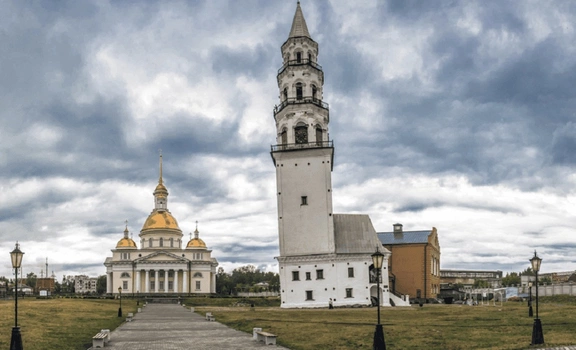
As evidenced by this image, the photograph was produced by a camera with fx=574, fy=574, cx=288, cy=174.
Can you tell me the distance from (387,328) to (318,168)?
28.8m

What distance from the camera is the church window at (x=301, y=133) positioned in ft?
181

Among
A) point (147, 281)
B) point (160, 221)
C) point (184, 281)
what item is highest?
point (160, 221)

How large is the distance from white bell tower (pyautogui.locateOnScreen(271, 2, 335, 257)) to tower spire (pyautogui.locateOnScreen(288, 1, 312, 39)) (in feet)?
2.43

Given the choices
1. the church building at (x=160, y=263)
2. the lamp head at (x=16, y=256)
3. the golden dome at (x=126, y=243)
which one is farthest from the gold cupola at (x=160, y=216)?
the lamp head at (x=16, y=256)

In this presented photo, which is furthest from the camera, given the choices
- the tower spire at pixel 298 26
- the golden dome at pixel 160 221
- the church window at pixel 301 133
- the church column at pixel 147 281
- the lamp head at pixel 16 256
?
the golden dome at pixel 160 221

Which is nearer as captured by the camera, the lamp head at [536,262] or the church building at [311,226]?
the lamp head at [536,262]

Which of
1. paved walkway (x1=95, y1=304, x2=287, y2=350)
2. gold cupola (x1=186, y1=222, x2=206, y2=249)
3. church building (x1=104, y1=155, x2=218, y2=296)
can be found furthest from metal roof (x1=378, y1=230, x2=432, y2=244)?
gold cupola (x1=186, y1=222, x2=206, y2=249)

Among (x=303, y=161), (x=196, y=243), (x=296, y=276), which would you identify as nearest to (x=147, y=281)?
(x=196, y=243)

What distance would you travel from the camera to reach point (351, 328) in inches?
1057

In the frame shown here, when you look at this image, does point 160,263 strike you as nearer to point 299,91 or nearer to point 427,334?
point 299,91

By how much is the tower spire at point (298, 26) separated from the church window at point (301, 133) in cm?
951

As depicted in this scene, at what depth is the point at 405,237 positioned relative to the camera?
2783 inches

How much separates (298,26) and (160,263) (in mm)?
66173

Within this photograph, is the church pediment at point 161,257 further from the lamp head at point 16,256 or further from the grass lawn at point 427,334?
the lamp head at point 16,256
